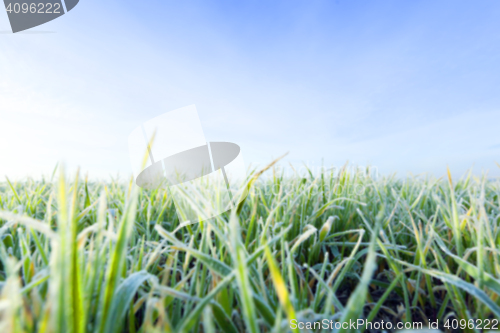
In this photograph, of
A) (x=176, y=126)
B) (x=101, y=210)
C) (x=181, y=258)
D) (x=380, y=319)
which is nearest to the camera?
(x=101, y=210)

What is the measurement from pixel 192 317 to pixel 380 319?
1.63 ft

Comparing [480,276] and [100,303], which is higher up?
[100,303]

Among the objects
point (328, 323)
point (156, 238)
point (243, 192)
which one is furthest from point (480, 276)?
point (156, 238)

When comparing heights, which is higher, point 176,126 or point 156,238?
point 176,126

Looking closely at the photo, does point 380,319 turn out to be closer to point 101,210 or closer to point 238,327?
point 238,327

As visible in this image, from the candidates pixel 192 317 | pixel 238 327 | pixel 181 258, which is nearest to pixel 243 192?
pixel 181 258

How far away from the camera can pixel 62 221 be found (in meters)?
0.31

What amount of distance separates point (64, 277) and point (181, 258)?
0.56m

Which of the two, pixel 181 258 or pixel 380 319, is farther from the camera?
pixel 181 258

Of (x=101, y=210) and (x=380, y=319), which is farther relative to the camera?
(x=380, y=319)

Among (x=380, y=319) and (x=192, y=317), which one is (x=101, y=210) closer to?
(x=192, y=317)

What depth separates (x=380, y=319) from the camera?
0.64m

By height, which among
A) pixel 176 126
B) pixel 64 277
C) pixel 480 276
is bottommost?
pixel 480 276

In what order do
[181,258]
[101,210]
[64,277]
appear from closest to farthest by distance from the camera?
[64,277]
[101,210]
[181,258]
